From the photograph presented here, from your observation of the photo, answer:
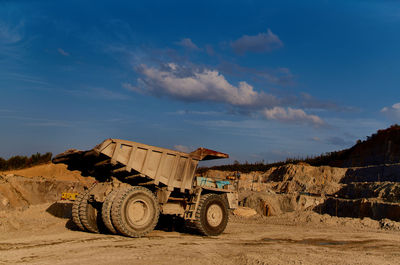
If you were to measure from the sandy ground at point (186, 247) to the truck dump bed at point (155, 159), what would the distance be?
1.63 m

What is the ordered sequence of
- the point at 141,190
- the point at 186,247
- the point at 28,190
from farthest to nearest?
the point at 28,190
the point at 141,190
the point at 186,247

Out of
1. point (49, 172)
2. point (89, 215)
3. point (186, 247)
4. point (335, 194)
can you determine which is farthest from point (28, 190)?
point (335, 194)

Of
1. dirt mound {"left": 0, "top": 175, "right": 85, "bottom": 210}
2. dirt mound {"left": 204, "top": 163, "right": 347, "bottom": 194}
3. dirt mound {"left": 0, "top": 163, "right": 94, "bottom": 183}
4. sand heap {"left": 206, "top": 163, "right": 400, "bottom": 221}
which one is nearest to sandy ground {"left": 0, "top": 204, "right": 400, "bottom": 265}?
sand heap {"left": 206, "top": 163, "right": 400, "bottom": 221}

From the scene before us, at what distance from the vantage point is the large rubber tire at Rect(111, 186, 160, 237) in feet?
29.7

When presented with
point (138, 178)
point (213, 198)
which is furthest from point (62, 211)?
point (213, 198)

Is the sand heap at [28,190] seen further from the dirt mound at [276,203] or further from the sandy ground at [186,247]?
the dirt mound at [276,203]

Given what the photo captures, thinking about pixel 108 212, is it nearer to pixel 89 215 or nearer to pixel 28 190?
pixel 89 215

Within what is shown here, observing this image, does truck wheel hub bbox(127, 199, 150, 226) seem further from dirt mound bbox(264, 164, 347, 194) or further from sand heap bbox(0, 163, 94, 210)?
dirt mound bbox(264, 164, 347, 194)

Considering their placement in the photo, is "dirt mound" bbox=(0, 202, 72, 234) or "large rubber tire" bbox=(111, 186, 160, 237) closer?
"large rubber tire" bbox=(111, 186, 160, 237)

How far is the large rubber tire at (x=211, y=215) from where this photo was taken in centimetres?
1048

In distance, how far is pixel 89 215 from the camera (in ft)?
33.5

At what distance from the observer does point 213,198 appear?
10969 millimetres

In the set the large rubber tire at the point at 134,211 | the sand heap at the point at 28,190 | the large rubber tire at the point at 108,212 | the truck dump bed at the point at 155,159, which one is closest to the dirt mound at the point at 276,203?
the truck dump bed at the point at 155,159

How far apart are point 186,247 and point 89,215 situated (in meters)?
3.37
